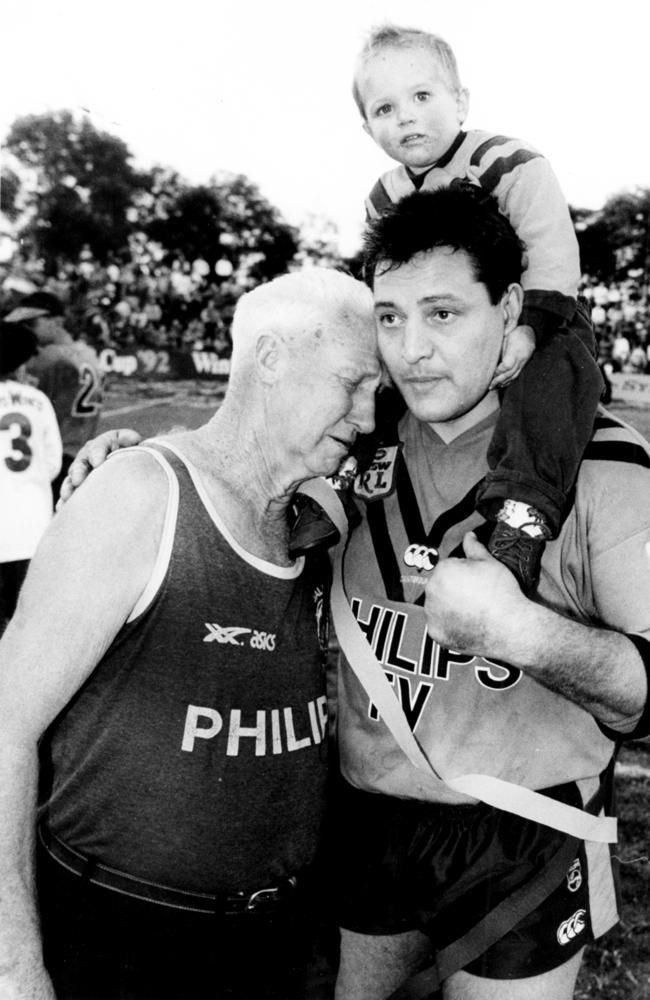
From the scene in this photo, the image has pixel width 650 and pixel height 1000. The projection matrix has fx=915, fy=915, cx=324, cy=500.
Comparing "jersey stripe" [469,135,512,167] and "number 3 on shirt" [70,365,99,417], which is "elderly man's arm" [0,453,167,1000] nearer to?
"jersey stripe" [469,135,512,167]

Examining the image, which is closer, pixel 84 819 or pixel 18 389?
pixel 84 819

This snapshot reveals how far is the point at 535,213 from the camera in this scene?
2275 mm

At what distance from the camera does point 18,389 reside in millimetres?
5395

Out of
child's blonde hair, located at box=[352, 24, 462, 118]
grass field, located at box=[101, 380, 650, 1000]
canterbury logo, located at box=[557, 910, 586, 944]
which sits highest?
child's blonde hair, located at box=[352, 24, 462, 118]

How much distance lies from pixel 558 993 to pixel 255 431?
4.55 feet

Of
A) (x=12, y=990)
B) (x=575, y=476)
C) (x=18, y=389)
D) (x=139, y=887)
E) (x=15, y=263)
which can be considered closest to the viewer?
(x=12, y=990)

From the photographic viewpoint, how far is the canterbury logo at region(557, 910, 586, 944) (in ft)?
6.55

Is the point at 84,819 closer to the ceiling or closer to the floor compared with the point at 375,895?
closer to the ceiling

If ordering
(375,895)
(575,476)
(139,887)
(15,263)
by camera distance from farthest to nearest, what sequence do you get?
(15,263)
(375,895)
(575,476)
(139,887)

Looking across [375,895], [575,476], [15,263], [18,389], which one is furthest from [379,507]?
[15,263]

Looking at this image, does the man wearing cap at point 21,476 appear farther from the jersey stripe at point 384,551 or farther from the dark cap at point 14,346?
the jersey stripe at point 384,551

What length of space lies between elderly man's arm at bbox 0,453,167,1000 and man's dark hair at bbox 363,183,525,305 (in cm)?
88

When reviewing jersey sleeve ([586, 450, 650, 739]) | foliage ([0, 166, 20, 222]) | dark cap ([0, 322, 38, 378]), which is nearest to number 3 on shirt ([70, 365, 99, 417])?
dark cap ([0, 322, 38, 378])

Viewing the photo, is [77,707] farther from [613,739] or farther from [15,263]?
[15,263]
